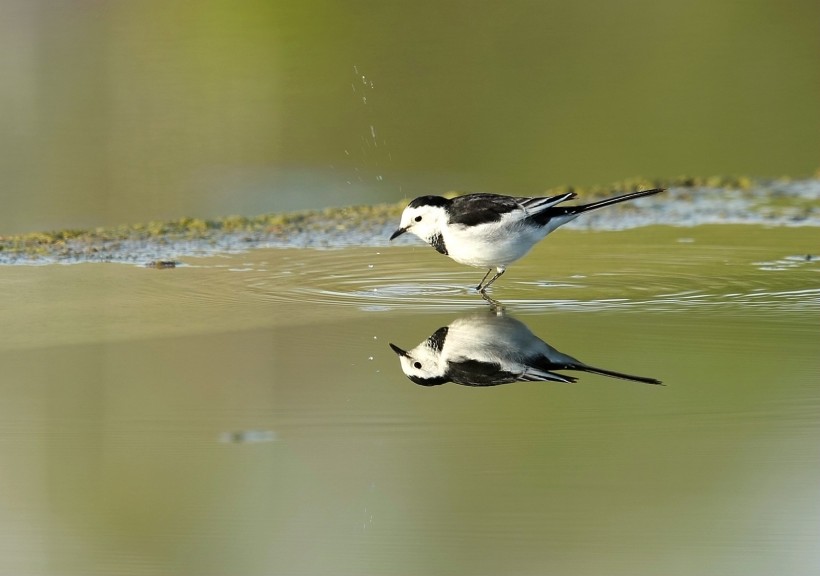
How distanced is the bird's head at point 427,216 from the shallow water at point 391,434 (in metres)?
0.39

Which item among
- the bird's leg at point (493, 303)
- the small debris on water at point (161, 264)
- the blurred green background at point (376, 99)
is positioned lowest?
the bird's leg at point (493, 303)

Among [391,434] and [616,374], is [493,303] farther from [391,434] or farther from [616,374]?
[391,434]

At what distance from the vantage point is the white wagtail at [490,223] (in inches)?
253

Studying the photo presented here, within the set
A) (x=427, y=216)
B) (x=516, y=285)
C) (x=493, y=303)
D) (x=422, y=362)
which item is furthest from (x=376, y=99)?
(x=422, y=362)

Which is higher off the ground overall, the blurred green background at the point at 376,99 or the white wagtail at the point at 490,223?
the blurred green background at the point at 376,99

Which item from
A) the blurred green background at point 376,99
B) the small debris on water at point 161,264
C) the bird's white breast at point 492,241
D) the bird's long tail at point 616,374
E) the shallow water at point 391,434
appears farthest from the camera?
the blurred green background at point 376,99

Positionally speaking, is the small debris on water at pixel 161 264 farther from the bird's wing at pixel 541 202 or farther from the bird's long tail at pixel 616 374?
the bird's long tail at pixel 616 374

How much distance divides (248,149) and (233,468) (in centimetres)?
735

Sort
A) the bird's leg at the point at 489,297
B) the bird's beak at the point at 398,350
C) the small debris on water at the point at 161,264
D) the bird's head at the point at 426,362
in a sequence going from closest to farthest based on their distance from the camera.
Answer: the bird's head at the point at 426,362 < the bird's beak at the point at 398,350 < the bird's leg at the point at 489,297 < the small debris on water at the point at 161,264

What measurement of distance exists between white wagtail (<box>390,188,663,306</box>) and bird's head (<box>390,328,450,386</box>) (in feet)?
3.95

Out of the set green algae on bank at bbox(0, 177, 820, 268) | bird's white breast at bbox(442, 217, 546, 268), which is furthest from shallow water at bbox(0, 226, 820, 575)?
green algae on bank at bbox(0, 177, 820, 268)

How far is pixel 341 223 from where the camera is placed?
Answer: 8.46 m

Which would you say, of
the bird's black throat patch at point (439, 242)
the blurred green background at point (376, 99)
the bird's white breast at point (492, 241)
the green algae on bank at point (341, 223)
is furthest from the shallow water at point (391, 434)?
the blurred green background at point (376, 99)

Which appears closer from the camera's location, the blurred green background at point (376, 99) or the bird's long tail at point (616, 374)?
the bird's long tail at point (616, 374)
